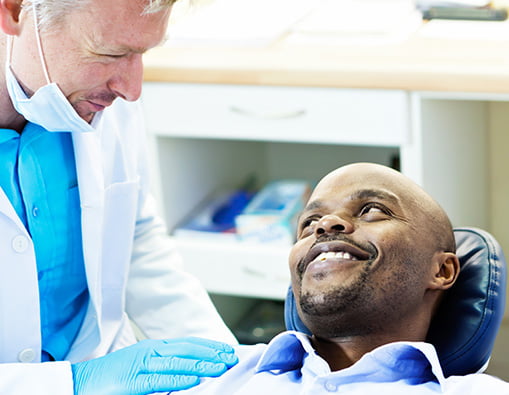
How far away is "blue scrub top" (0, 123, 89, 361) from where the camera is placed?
1.56 metres

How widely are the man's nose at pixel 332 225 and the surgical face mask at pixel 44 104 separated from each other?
42 centimetres

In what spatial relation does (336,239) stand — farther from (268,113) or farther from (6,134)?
(268,113)

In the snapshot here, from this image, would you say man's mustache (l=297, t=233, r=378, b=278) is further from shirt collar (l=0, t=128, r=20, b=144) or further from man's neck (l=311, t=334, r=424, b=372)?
shirt collar (l=0, t=128, r=20, b=144)

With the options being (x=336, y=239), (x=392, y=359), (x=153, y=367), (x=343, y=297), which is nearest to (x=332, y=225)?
(x=336, y=239)

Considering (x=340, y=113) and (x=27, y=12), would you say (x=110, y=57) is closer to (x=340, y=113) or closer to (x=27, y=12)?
(x=27, y=12)

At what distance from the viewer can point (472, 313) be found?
58.0 inches

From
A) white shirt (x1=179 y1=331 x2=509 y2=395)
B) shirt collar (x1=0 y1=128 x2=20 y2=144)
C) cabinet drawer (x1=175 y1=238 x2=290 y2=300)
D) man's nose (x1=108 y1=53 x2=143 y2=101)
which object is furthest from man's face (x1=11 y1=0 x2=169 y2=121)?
cabinet drawer (x1=175 y1=238 x2=290 y2=300)

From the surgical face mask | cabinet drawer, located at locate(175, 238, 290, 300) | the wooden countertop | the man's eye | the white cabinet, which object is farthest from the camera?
cabinet drawer, located at locate(175, 238, 290, 300)

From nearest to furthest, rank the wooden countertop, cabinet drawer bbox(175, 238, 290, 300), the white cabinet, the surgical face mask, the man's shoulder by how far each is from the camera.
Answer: the man's shoulder → the surgical face mask → the wooden countertop → the white cabinet → cabinet drawer bbox(175, 238, 290, 300)

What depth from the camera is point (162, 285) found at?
179 cm

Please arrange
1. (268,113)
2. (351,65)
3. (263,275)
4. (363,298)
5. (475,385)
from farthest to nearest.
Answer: (263,275)
(268,113)
(351,65)
(363,298)
(475,385)

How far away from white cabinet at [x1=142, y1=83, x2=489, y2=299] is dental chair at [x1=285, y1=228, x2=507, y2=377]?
20.7 inches

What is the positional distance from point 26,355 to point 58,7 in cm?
60

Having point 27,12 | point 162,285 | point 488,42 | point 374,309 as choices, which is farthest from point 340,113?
point 27,12
